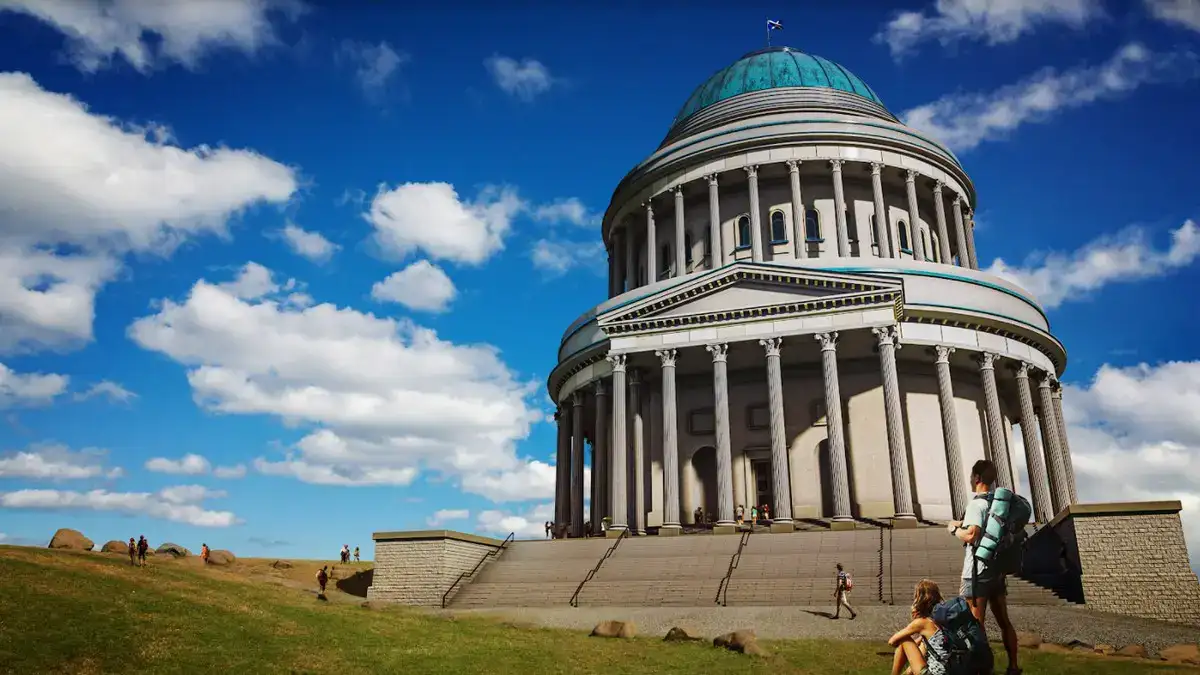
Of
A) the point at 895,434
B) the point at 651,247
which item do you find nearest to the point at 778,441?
the point at 895,434

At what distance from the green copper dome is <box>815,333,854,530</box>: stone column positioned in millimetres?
25568

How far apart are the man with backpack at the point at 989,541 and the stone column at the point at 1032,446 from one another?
33902mm

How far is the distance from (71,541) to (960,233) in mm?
46857

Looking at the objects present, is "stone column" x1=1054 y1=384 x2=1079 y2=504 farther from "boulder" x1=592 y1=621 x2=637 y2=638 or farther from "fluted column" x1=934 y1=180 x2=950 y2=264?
"boulder" x1=592 y1=621 x2=637 y2=638

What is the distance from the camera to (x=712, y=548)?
3152 cm

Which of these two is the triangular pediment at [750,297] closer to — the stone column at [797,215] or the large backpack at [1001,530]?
the stone column at [797,215]

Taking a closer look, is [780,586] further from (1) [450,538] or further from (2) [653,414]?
(2) [653,414]

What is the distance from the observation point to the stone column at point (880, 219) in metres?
47.3

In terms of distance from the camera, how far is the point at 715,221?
4888cm

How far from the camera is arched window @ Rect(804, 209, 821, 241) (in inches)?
1946

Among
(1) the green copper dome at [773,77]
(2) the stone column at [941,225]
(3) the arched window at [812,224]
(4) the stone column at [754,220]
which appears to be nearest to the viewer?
(4) the stone column at [754,220]

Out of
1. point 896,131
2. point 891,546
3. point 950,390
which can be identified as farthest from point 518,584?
point 896,131

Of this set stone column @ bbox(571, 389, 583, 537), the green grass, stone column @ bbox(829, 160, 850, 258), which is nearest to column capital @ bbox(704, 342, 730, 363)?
stone column @ bbox(571, 389, 583, 537)

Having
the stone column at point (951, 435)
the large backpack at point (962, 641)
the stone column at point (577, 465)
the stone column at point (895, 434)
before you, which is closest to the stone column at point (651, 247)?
the stone column at point (577, 465)
